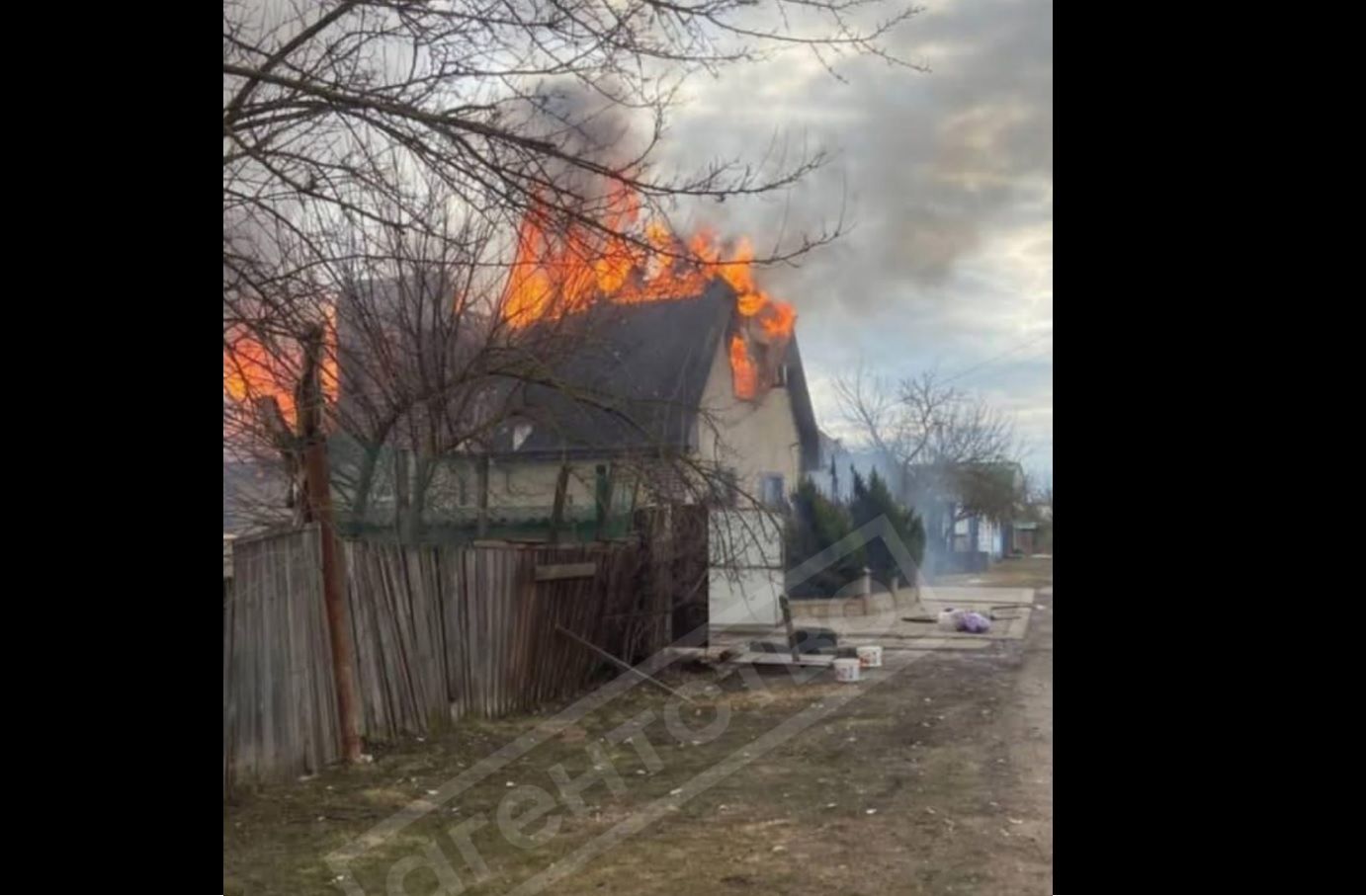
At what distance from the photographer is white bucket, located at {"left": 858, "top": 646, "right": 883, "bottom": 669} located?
5414mm

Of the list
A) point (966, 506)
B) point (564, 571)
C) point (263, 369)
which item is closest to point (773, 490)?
point (966, 506)

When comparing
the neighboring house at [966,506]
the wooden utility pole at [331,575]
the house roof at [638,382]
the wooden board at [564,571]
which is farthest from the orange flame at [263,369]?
the neighboring house at [966,506]

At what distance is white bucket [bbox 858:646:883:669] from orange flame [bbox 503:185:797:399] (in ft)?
6.30

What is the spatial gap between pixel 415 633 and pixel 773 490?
1816mm

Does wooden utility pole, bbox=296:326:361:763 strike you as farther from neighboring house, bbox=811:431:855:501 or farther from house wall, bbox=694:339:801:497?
neighboring house, bbox=811:431:855:501

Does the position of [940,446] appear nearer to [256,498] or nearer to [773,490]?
[773,490]

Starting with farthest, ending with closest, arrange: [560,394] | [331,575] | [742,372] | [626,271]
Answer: [560,394], [742,372], [331,575], [626,271]

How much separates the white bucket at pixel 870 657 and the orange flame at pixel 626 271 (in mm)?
1919

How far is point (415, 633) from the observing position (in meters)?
4.30

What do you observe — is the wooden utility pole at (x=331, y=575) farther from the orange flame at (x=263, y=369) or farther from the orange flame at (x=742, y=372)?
the orange flame at (x=742, y=372)
